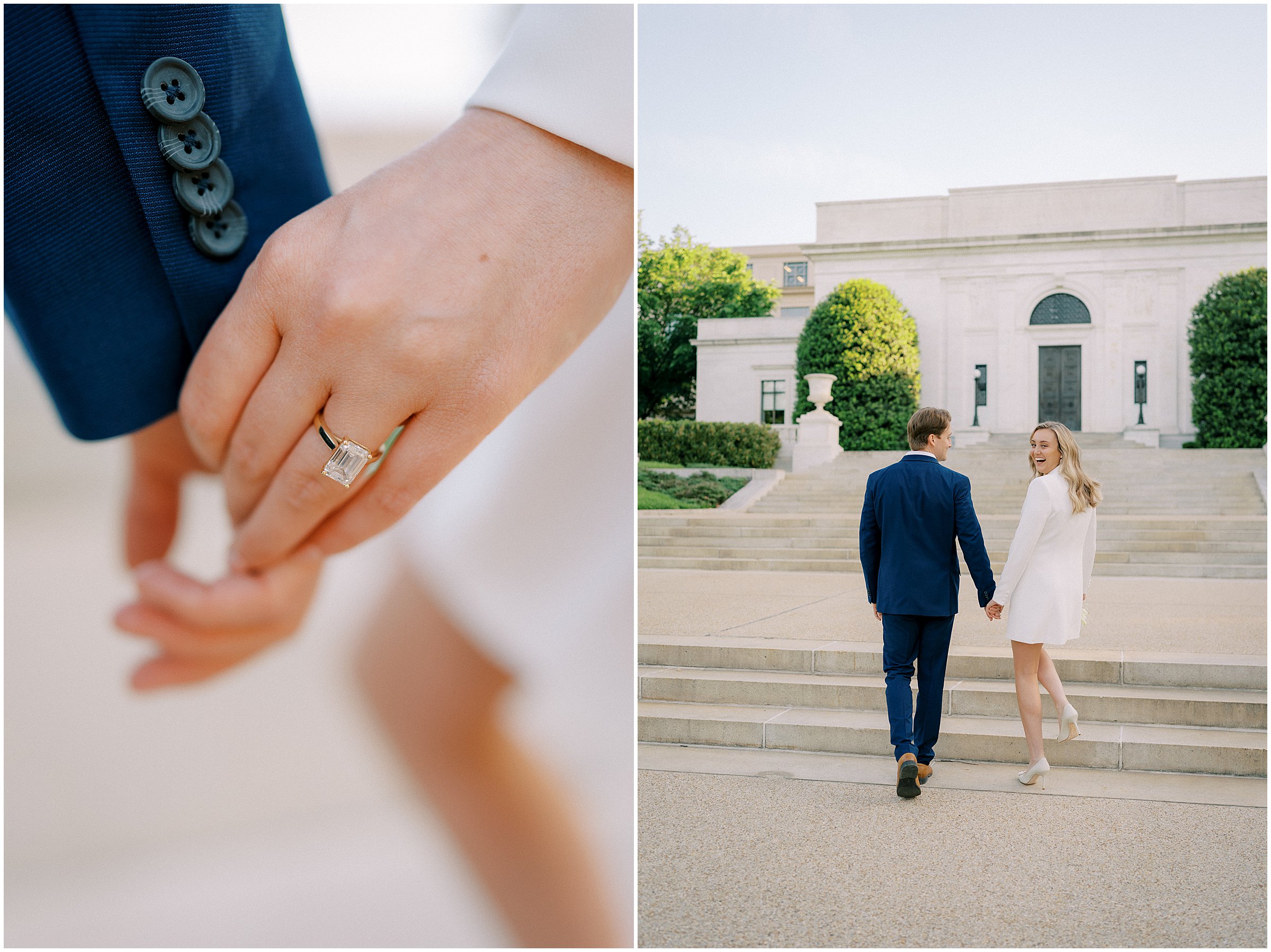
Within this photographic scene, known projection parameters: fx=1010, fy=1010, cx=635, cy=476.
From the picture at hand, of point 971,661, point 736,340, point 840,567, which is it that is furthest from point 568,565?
point 736,340

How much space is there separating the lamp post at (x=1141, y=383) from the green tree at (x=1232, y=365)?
1.19 meters

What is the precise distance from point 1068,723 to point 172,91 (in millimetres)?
3876

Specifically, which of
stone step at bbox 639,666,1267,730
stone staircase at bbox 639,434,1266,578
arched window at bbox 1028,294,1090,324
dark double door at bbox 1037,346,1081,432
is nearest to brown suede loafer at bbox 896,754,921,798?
stone step at bbox 639,666,1267,730

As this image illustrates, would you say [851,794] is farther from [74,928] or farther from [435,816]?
[74,928]

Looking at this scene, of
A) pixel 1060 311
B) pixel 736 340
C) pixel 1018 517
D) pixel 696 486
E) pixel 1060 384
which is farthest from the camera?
pixel 736 340

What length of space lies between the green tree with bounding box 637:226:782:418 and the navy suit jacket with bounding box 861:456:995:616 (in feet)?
87.9

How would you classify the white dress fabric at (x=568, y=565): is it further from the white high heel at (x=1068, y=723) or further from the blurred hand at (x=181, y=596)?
the white high heel at (x=1068, y=723)

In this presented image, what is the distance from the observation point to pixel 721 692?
514cm

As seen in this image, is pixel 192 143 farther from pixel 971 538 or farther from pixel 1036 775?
pixel 1036 775

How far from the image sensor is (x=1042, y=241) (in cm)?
2431

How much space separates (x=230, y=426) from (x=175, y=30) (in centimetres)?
57

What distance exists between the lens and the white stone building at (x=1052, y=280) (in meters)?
23.4

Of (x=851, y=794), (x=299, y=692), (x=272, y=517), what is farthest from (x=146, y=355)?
(x=851, y=794)

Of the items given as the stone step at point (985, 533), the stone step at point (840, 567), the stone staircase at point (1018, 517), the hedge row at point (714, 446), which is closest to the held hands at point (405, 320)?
the stone step at point (840, 567)
